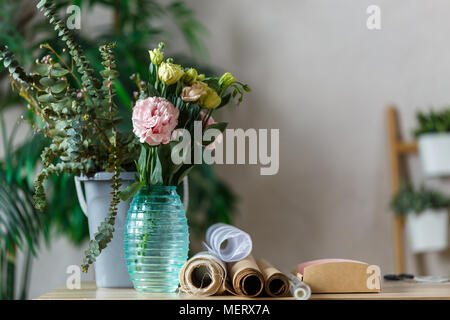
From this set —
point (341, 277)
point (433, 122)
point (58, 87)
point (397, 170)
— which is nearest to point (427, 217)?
point (397, 170)

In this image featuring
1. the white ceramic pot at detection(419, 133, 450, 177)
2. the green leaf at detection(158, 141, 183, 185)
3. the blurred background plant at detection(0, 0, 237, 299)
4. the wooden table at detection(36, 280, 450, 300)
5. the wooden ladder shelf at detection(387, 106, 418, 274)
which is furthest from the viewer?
the wooden ladder shelf at detection(387, 106, 418, 274)

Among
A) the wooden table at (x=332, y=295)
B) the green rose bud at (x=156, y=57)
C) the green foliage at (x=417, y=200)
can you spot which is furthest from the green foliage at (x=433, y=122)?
the green rose bud at (x=156, y=57)

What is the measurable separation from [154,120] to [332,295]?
1.22 ft

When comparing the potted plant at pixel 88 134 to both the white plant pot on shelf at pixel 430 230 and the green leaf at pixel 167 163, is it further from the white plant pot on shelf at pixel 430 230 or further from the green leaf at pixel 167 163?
the white plant pot on shelf at pixel 430 230

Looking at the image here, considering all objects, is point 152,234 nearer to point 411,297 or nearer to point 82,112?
point 82,112

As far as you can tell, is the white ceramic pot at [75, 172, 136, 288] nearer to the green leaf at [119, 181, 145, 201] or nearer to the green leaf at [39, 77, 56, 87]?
the green leaf at [119, 181, 145, 201]

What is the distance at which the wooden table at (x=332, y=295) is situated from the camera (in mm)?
704

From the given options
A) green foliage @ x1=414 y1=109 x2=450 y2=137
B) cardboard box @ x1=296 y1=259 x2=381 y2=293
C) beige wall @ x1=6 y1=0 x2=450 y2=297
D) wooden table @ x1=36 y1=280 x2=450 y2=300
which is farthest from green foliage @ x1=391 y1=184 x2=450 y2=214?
cardboard box @ x1=296 y1=259 x2=381 y2=293

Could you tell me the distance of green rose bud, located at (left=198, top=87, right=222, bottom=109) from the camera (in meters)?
0.78

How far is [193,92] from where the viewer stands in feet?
2.51

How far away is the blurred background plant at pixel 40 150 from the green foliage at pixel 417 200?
77 centimetres

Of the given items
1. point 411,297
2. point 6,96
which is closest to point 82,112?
point 411,297

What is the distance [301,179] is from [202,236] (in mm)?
595

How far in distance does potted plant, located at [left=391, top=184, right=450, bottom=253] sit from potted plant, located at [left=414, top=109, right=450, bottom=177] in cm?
12
